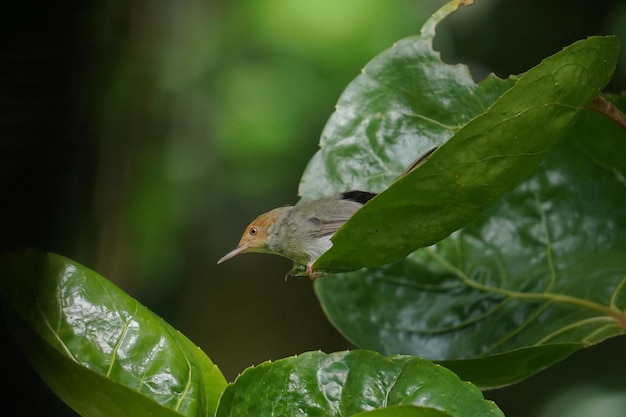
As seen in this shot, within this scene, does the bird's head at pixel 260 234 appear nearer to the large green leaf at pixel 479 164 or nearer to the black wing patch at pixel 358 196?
the black wing patch at pixel 358 196

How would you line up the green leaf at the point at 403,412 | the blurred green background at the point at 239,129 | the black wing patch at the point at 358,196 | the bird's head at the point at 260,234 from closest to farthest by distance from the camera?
the green leaf at the point at 403,412
the black wing patch at the point at 358,196
the bird's head at the point at 260,234
the blurred green background at the point at 239,129

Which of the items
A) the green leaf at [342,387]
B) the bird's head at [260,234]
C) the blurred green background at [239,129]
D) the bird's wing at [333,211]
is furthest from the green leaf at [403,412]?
the blurred green background at [239,129]

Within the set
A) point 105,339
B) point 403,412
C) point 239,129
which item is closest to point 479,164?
point 403,412

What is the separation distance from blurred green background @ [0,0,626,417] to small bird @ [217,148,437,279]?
0.35 m

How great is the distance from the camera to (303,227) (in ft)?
2.96

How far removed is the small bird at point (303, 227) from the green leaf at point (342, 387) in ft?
0.80

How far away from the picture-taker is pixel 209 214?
1649mm

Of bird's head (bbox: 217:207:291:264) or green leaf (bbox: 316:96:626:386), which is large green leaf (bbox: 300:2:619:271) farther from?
bird's head (bbox: 217:207:291:264)

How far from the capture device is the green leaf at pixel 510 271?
82 cm

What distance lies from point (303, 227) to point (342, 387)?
1.25 ft

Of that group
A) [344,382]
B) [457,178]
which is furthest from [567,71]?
[344,382]

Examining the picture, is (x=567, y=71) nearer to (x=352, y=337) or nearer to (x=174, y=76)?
(x=352, y=337)

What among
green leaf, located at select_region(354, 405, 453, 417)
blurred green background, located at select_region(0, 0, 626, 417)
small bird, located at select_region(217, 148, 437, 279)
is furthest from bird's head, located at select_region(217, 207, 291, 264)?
green leaf, located at select_region(354, 405, 453, 417)

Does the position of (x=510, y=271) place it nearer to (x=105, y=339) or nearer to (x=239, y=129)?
(x=105, y=339)
